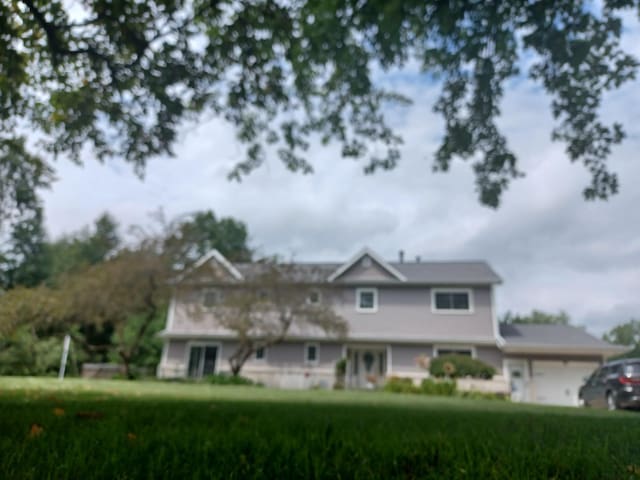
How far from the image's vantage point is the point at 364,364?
2181cm

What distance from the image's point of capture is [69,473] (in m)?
1.55

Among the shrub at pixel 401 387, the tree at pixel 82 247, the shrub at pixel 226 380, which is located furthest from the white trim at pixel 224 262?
the tree at pixel 82 247

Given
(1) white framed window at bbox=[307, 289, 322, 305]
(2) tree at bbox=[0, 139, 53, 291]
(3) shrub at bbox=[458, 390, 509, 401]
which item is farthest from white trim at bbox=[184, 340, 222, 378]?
(2) tree at bbox=[0, 139, 53, 291]

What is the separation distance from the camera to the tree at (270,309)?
1903 cm

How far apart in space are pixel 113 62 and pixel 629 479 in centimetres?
493

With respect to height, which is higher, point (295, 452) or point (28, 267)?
point (28, 267)

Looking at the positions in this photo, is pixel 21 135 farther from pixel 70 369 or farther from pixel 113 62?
pixel 70 369

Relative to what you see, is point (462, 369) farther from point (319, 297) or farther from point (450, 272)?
point (319, 297)

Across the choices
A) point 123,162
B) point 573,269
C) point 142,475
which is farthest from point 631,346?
point 123,162

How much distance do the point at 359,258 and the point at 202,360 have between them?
33.9 feet

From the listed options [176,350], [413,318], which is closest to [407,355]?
[413,318]

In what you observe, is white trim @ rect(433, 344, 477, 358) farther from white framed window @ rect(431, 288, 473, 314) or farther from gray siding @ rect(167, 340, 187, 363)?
gray siding @ rect(167, 340, 187, 363)

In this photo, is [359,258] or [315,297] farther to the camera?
[359,258]

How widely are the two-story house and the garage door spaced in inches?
5.5
